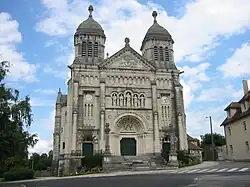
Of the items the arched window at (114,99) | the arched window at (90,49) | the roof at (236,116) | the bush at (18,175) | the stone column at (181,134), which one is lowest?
the bush at (18,175)

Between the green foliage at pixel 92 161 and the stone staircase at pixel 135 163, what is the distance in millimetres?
1435

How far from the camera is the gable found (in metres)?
41.4

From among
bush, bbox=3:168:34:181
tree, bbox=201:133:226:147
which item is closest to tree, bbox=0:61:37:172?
bush, bbox=3:168:34:181

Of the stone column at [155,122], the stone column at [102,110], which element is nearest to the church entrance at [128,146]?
the stone column at [155,122]

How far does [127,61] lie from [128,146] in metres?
12.2

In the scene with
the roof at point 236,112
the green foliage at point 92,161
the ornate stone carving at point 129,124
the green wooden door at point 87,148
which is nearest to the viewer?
the green foliage at point 92,161

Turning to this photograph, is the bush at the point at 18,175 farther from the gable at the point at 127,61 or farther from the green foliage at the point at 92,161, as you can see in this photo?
the gable at the point at 127,61

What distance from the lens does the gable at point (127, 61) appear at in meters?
41.4

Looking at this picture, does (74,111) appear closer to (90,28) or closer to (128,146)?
(128,146)

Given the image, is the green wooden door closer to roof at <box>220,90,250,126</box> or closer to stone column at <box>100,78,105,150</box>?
stone column at <box>100,78,105,150</box>

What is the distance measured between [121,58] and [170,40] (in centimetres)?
893

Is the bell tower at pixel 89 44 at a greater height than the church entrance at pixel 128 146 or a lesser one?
greater

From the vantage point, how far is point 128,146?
1567 inches

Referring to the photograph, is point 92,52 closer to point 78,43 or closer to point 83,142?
point 78,43
